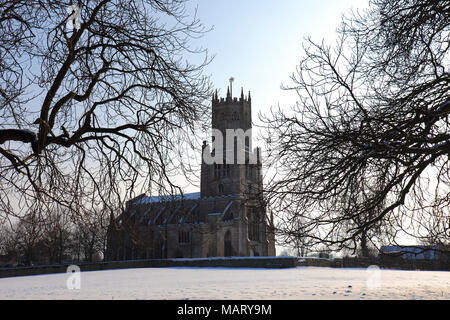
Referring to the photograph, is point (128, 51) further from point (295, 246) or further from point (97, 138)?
point (295, 246)

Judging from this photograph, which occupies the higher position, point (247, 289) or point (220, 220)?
point (220, 220)

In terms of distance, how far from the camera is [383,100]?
8133mm

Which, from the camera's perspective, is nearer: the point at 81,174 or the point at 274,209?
the point at 81,174

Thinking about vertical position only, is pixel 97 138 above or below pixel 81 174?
above

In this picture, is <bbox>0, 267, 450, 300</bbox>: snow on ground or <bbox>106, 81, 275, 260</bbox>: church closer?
<bbox>0, 267, 450, 300</bbox>: snow on ground

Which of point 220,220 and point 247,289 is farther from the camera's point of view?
point 220,220

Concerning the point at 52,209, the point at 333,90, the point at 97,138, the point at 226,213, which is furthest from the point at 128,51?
the point at 226,213

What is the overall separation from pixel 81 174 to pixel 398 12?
6836mm

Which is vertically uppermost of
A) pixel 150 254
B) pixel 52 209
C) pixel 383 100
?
pixel 383 100

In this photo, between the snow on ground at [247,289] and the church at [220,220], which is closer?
the snow on ground at [247,289]

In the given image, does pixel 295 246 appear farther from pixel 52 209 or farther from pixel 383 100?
pixel 52 209
